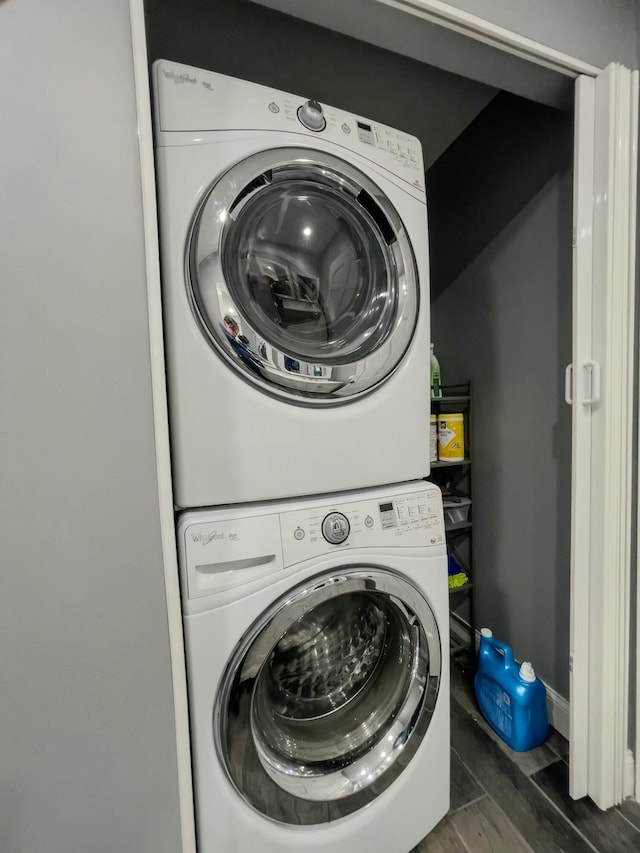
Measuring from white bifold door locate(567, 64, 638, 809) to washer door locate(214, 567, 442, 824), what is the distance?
0.49 m

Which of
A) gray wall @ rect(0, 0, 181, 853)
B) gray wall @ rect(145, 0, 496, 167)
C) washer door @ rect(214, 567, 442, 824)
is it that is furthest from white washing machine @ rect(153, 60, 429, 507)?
gray wall @ rect(145, 0, 496, 167)

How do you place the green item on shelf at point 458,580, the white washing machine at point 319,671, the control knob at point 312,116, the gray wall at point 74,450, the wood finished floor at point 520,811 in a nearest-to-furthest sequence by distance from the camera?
the gray wall at point 74,450
the white washing machine at point 319,671
the control knob at point 312,116
the wood finished floor at point 520,811
the green item on shelf at point 458,580

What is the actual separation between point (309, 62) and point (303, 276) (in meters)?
0.72

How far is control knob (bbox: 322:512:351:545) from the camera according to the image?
79cm

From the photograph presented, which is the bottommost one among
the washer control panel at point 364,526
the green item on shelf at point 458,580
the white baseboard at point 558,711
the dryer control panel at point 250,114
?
the white baseboard at point 558,711

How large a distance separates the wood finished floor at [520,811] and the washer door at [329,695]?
37cm

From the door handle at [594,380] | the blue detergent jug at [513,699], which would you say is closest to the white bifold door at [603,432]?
the door handle at [594,380]

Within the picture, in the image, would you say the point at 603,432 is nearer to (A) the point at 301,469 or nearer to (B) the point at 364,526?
(B) the point at 364,526

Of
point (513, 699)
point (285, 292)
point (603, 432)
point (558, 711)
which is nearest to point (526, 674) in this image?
point (513, 699)

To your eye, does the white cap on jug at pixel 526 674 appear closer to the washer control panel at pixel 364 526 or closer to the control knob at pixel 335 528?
the washer control panel at pixel 364 526

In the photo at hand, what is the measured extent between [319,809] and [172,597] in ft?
1.88

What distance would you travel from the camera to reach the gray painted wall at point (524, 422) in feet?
4.13

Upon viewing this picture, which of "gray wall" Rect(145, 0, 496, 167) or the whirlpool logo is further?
"gray wall" Rect(145, 0, 496, 167)

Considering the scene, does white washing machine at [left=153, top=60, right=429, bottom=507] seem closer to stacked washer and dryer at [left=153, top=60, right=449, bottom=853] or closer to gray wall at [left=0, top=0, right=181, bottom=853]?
stacked washer and dryer at [left=153, top=60, right=449, bottom=853]
